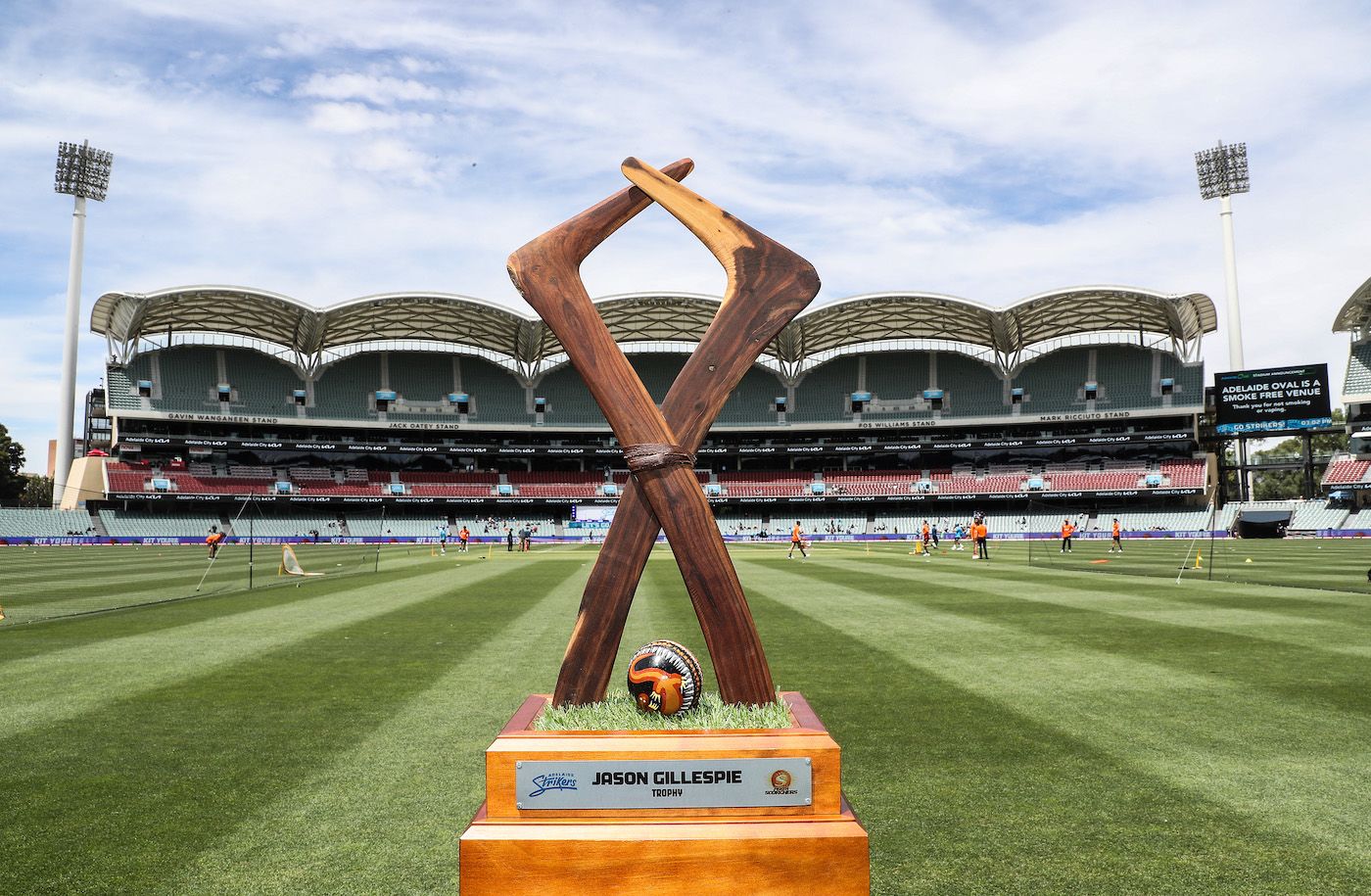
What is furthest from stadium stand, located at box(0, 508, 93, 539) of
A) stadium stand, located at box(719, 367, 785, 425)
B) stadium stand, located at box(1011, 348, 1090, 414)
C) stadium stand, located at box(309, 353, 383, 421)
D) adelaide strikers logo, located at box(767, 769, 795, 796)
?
stadium stand, located at box(1011, 348, 1090, 414)

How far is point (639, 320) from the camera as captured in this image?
6200 cm

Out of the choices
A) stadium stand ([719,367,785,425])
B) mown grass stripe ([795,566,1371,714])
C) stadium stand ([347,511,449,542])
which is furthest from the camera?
stadium stand ([719,367,785,425])

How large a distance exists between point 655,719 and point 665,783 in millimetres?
459

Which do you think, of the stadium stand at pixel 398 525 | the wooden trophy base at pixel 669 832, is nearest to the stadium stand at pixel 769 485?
the stadium stand at pixel 398 525

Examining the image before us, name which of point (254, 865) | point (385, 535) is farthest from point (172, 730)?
point (385, 535)

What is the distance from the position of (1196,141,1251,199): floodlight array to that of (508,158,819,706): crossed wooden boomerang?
261 ft

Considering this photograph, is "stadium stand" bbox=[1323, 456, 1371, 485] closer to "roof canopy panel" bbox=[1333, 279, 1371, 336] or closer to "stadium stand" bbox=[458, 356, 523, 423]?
"roof canopy panel" bbox=[1333, 279, 1371, 336]

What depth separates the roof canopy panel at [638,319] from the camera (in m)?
55.9

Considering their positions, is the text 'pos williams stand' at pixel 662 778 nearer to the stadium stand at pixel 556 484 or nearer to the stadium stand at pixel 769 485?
the stadium stand at pixel 769 485

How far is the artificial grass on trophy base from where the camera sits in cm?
374

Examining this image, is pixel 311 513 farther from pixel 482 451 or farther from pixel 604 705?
pixel 604 705

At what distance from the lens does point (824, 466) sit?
70.1m

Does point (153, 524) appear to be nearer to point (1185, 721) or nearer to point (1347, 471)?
point (1185, 721)

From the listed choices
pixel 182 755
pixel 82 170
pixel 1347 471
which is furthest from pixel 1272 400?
pixel 82 170
